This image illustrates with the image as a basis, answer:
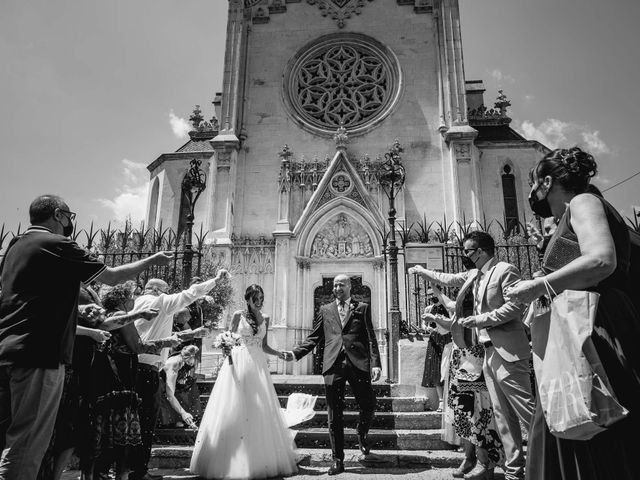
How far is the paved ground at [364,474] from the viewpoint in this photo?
14.5ft

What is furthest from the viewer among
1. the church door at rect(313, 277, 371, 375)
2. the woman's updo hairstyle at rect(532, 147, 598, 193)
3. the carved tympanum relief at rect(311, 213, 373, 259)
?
the carved tympanum relief at rect(311, 213, 373, 259)

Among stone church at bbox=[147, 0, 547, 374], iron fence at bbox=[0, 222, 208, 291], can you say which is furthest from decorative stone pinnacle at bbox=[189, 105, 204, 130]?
iron fence at bbox=[0, 222, 208, 291]

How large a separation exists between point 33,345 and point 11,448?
591 millimetres

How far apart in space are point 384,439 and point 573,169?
4770 mm

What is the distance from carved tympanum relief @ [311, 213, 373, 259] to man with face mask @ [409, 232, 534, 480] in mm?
12156

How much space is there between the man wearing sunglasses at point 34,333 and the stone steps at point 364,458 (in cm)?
303

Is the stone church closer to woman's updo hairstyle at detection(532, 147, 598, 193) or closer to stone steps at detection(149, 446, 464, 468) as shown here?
stone steps at detection(149, 446, 464, 468)

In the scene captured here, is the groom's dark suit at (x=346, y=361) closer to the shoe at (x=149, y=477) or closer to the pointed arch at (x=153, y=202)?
the shoe at (x=149, y=477)

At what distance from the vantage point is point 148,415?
14.5 ft

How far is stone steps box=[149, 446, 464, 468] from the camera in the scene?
4.98 metres

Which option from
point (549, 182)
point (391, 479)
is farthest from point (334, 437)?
point (549, 182)

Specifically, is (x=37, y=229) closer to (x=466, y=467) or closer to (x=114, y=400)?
(x=114, y=400)

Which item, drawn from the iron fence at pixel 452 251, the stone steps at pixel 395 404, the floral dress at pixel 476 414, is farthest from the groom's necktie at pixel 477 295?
the stone steps at pixel 395 404

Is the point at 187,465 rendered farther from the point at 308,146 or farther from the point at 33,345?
the point at 308,146
